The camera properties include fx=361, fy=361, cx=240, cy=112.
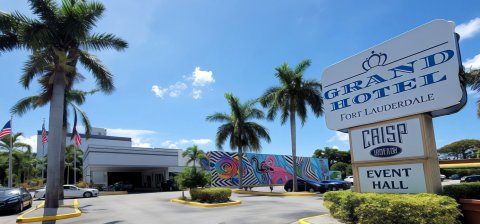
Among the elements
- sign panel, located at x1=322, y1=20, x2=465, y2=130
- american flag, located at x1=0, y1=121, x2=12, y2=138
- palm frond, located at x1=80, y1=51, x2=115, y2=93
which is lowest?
sign panel, located at x1=322, y1=20, x2=465, y2=130

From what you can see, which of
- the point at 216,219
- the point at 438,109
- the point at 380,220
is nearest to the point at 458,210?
the point at 380,220

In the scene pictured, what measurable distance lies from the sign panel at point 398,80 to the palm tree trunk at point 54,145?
13395mm

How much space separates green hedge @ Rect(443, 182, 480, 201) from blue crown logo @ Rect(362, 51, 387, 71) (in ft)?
11.7

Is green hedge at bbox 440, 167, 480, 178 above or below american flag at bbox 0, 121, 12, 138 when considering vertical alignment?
below

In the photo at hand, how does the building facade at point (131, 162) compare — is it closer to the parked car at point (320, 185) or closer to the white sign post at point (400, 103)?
Answer: the parked car at point (320, 185)

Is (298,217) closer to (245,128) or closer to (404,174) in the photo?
(404,174)

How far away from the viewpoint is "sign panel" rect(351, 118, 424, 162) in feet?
30.0

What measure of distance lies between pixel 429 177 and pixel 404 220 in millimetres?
1527

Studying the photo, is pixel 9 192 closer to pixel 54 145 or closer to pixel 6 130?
pixel 54 145

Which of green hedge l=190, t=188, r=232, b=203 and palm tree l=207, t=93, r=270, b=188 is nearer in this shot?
green hedge l=190, t=188, r=232, b=203

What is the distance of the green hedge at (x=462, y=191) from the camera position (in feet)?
28.7

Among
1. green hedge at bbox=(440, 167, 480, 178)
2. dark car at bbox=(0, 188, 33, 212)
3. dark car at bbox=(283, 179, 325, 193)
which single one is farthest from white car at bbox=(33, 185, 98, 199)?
green hedge at bbox=(440, 167, 480, 178)

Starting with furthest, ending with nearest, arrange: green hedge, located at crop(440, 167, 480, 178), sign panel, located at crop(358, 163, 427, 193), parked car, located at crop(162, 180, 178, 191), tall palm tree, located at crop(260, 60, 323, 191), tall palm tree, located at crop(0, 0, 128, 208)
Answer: green hedge, located at crop(440, 167, 480, 178)
parked car, located at crop(162, 180, 178, 191)
tall palm tree, located at crop(260, 60, 323, 191)
tall palm tree, located at crop(0, 0, 128, 208)
sign panel, located at crop(358, 163, 427, 193)

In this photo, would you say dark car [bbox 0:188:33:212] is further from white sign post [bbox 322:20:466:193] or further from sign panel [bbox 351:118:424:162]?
sign panel [bbox 351:118:424:162]
